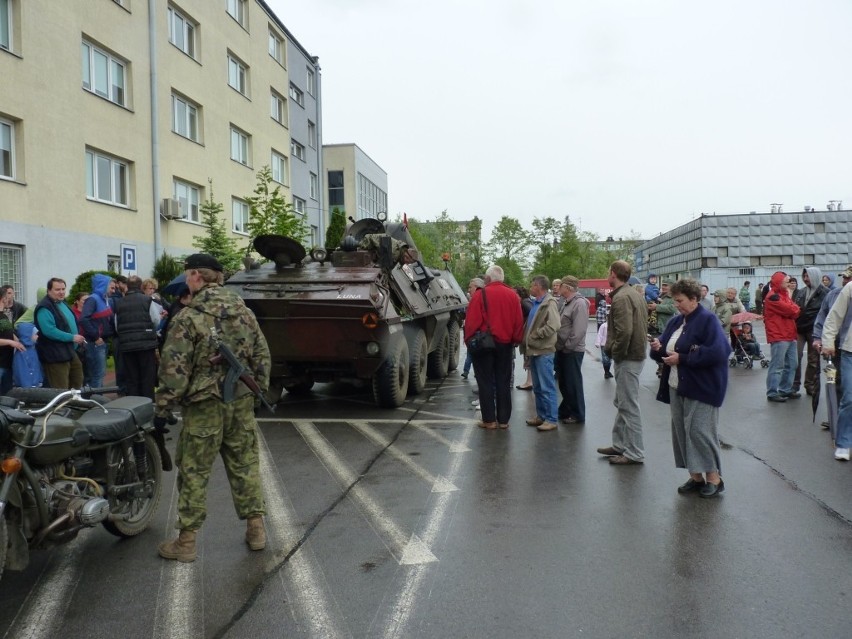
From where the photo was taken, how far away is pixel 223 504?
5.51 m

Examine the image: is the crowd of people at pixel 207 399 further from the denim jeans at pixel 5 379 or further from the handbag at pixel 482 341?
the denim jeans at pixel 5 379

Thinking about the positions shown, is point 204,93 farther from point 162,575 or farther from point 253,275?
point 162,575

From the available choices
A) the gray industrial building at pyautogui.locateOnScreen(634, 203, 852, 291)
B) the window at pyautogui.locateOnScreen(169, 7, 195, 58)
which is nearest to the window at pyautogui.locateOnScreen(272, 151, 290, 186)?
the window at pyautogui.locateOnScreen(169, 7, 195, 58)

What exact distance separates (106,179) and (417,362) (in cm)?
1138

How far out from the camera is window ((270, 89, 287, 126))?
A: 1228 inches

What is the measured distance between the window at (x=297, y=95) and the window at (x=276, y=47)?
1.88 metres

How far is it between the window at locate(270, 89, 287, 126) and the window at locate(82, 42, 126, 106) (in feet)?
41.1

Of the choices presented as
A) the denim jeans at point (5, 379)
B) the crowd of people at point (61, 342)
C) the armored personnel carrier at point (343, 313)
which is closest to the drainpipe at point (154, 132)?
the armored personnel carrier at point (343, 313)

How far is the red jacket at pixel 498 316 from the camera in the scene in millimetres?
8203

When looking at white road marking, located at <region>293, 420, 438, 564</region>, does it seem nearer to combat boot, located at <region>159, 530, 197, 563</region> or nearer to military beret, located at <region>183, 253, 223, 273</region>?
combat boot, located at <region>159, 530, 197, 563</region>

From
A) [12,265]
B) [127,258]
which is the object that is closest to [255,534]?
[127,258]

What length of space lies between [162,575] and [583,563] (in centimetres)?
234

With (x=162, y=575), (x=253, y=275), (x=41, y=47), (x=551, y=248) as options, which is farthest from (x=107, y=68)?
(x=551, y=248)

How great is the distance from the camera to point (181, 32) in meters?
22.4
